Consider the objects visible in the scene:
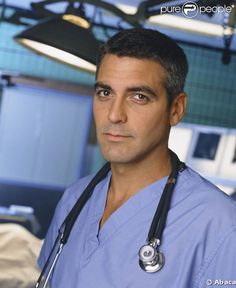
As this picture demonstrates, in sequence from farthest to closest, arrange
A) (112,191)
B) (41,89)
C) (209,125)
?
(209,125) < (41,89) < (112,191)

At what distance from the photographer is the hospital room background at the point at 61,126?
2.36 m

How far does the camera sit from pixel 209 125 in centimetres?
256

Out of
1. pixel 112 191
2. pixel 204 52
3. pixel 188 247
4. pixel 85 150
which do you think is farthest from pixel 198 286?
pixel 204 52

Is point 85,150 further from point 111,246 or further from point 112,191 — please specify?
point 111,246

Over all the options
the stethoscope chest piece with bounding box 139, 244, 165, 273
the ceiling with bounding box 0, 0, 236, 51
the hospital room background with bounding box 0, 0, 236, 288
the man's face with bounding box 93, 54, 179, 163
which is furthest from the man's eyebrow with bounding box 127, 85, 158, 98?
the hospital room background with bounding box 0, 0, 236, 288

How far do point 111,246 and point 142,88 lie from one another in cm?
33

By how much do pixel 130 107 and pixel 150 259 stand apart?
0.29m

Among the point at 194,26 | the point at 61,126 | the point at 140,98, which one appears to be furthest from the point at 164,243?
the point at 61,126

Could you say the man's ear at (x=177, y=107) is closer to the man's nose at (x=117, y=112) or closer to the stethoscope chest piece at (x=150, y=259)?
the man's nose at (x=117, y=112)

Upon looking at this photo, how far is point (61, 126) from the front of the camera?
2.43 metres

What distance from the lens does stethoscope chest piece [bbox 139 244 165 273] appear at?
72 centimetres

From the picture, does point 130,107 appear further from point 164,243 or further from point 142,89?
point 164,243

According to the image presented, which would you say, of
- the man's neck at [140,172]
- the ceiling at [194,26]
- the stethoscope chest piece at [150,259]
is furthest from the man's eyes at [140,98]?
the ceiling at [194,26]

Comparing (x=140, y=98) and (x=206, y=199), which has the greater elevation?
(x=140, y=98)
